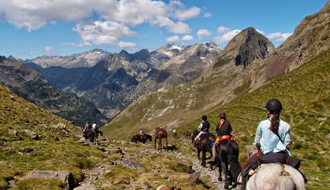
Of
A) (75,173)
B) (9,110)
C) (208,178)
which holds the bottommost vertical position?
(208,178)

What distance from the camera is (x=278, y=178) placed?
781 cm

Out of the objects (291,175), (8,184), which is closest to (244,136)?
(291,175)

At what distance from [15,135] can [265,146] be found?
29.4 meters

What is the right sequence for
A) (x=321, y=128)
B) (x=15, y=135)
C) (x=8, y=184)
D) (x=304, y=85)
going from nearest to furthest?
(x=8, y=184), (x=321, y=128), (x=15, y=135), (x=304, y=85)

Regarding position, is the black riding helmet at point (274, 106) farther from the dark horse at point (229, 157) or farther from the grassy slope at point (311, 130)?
the grassy slope at point (311, 130)

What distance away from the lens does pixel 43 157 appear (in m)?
21.3

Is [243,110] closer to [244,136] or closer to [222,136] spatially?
[244,136]

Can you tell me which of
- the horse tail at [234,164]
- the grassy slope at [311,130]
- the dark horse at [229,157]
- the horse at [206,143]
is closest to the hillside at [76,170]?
the dark horse at [229,157]

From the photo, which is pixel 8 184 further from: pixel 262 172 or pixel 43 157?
pixel 262 172

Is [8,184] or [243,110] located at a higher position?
[243,110]

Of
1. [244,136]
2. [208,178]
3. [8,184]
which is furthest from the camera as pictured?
[244,136]

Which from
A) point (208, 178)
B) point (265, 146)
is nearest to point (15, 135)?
point (208, 178)

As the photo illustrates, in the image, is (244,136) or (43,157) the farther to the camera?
(244,136)

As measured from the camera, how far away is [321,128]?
2416 centimetres
